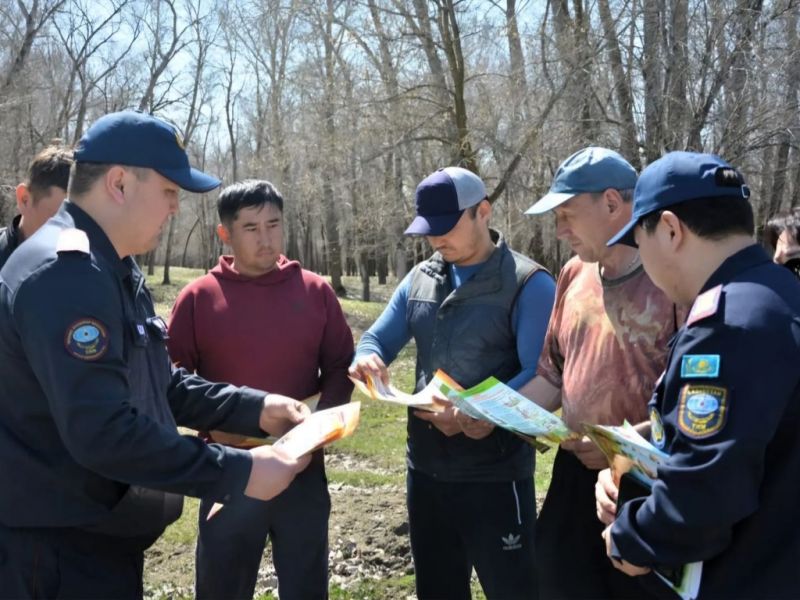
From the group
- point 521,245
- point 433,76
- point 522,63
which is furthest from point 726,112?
point 521,245

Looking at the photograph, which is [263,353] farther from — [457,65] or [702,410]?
[457,65]

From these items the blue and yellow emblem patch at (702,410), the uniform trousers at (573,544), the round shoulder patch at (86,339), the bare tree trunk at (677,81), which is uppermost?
the bare tree trunk at (677,81)

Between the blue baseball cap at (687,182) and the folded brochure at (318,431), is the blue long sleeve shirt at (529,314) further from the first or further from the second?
the blue baseball cap at (687,182)

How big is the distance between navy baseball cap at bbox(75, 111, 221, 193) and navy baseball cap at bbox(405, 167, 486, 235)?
1.25 m

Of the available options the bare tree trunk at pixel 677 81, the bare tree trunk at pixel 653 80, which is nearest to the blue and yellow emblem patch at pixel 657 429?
the bare tree trunk at pixel 677 81

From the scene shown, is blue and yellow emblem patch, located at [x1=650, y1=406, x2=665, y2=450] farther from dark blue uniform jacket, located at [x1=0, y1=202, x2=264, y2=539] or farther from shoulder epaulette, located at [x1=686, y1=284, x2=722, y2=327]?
dark blue uniform jacket, located at [x1=0, y1=202, x2=264, y2=539]

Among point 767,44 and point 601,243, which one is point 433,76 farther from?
point 601,243

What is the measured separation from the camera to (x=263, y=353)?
142 inches

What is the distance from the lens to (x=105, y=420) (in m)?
2.04

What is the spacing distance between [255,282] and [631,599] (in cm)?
219

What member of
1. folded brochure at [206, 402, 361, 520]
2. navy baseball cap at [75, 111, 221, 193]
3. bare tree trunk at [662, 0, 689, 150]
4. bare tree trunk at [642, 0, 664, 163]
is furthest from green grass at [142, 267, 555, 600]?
bare tree trunk at [662, 0, 689, 150]

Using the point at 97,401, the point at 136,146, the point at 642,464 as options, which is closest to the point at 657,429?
the point at 642,464

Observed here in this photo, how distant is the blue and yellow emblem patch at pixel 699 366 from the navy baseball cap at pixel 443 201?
66.1 inches

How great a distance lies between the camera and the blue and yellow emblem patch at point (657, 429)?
80.4 inches
